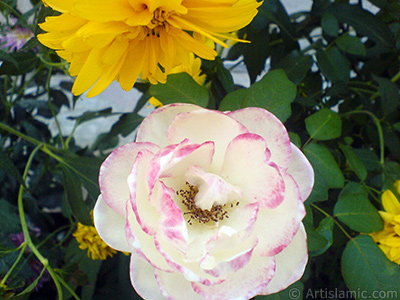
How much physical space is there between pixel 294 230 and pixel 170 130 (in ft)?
0.34

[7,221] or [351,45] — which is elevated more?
[351,45]

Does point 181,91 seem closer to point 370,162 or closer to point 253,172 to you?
point 253,172

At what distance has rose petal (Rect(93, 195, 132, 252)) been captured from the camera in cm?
25

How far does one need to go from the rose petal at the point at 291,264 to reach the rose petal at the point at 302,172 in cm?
2

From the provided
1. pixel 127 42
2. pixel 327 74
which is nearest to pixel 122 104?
pixel 327 74

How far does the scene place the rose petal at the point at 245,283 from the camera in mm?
233

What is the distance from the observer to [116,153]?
0.78 ft

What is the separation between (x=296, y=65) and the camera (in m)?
0.45

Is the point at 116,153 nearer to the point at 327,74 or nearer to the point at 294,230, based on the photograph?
the point at 294,230

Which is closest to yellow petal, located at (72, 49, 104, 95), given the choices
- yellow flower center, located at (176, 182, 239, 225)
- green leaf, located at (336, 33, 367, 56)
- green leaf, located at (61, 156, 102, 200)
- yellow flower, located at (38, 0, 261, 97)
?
yellow flower, located at (38, 0, 261, 97)

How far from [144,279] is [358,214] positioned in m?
0.21

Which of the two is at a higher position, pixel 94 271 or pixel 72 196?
pixel 72 196

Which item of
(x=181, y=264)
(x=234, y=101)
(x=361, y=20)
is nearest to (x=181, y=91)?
(x=234, y=101)

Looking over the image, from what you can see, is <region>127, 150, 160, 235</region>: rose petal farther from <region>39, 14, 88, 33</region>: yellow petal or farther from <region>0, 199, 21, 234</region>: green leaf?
<region>0, 199, 21, 234</region>: green leaf
